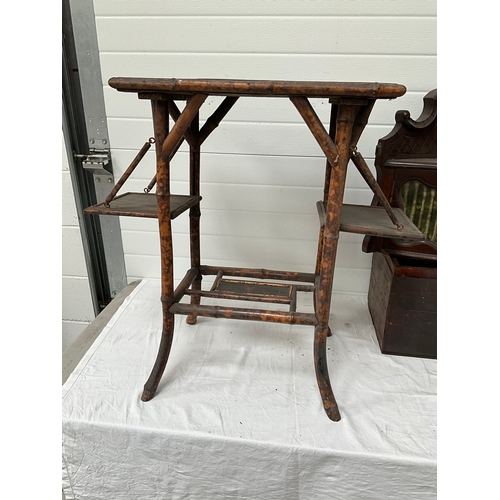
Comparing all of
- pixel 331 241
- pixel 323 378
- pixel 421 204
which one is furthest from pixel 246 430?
pixel 421 204

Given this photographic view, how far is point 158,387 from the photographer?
126 cm

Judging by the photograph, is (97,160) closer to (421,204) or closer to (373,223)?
(373,223)

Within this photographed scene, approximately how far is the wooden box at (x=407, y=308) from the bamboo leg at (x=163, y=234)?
83 cm

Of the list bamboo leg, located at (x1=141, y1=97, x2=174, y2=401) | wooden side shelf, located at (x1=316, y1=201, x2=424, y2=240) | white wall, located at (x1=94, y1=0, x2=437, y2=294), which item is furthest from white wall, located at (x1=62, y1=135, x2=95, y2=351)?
wooden side shelf, located at (x1=316, y1=201, x2=424, y2=240)

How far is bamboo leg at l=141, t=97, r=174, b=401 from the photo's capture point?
1.04 metres

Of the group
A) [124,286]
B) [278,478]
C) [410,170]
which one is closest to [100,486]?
[278,478]

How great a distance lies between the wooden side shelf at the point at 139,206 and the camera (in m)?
1.12

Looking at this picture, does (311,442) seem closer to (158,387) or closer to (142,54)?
(158,387)

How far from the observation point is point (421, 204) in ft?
4.89

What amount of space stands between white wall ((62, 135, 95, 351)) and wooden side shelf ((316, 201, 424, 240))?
1.29m

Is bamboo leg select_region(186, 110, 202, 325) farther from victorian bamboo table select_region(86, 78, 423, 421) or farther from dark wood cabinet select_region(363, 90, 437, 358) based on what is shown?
dark wood cabinet select_region(363, 90, 437, 358)

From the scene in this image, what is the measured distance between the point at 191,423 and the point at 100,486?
39 cm

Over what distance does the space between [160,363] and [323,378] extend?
0.56m

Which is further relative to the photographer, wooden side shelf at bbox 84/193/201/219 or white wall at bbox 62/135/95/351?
white wall at bbox 62/135/95/351
